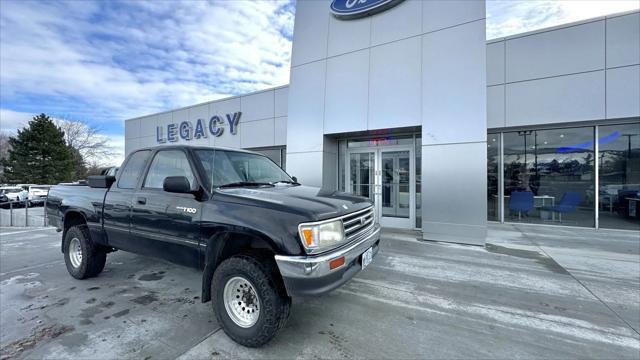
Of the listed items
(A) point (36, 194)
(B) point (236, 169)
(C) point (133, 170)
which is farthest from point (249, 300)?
(A) point (36, 194)

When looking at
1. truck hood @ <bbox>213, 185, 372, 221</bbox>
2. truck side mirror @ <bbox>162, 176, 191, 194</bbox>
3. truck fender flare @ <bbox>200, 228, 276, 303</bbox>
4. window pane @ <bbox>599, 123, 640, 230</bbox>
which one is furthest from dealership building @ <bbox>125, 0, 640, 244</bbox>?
truck side mirror @ <bbox>162, 176, 191, 194</bbox>

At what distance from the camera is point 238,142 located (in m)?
12.8

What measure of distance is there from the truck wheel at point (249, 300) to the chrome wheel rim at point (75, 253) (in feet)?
10.0

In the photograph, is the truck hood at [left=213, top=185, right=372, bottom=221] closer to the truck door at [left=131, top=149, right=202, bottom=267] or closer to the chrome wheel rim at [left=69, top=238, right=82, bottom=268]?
the truck door at [left=131, top=149, right=202, bottom=267]

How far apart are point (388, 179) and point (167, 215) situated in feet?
20.6

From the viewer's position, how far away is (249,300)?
2598mm

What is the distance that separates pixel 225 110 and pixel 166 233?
10986mm

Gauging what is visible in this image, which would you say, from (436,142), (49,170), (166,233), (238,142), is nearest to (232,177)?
(166,233)

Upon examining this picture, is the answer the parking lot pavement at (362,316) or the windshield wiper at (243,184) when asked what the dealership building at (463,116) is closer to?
the parking lot pavement at (362,316)

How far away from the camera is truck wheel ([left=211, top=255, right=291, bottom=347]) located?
236 cm

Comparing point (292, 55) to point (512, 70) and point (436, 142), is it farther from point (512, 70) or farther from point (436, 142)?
point (512, 70)

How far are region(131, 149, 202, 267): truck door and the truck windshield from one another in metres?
0.19

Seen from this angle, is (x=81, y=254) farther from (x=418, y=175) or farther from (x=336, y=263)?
(x=418, y=175)

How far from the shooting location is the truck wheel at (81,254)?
4.00 meters
